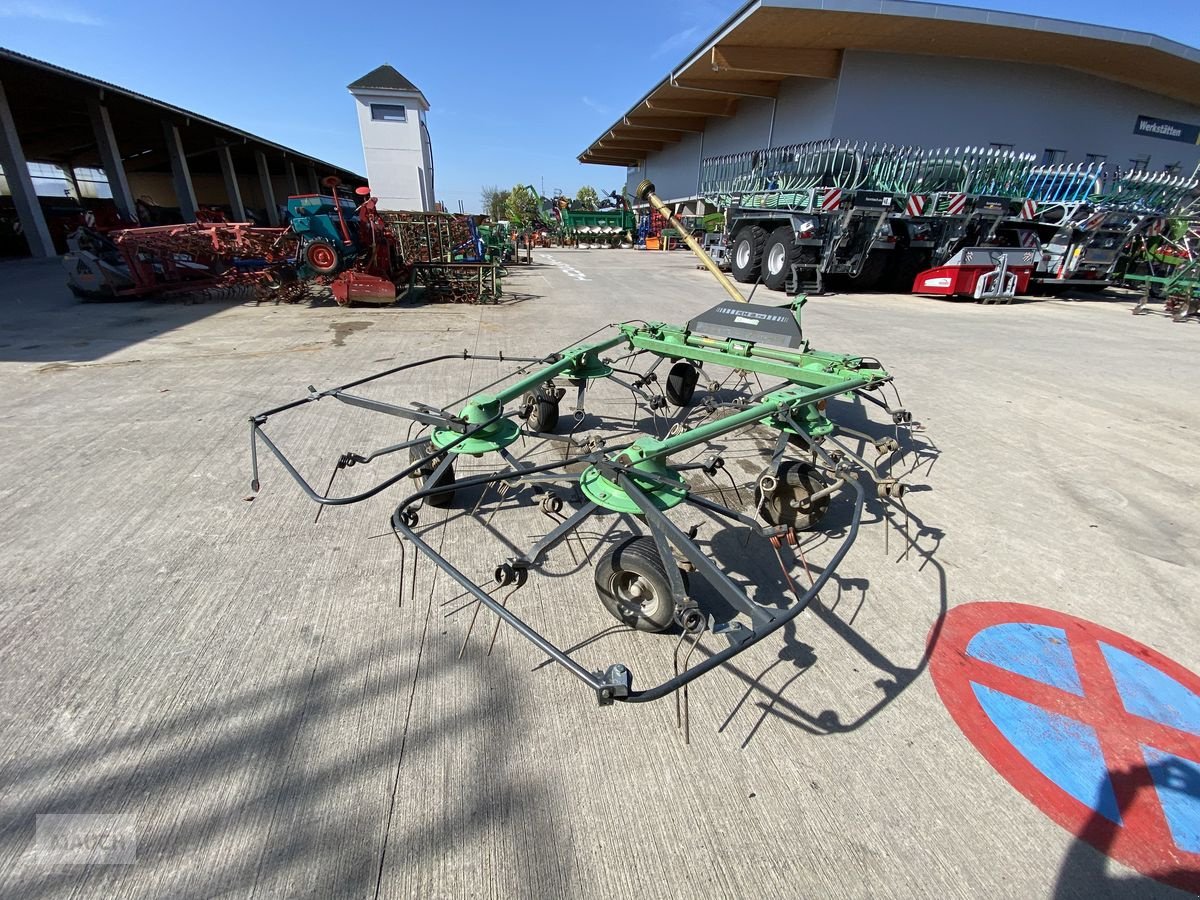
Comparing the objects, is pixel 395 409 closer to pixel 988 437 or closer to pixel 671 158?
pixel 988 437

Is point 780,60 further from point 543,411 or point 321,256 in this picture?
point 543,411

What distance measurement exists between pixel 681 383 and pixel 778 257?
348 inches

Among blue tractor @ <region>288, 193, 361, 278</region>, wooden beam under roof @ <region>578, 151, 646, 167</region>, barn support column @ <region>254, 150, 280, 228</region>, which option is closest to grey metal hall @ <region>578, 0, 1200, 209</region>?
blue tractor @ <region>288, 193, 361, 278</region>

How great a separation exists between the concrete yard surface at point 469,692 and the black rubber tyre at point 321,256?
5281mm

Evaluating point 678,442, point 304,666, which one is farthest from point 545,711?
point 678,442

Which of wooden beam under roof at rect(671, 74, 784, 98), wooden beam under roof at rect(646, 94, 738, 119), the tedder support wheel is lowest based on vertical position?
the tedder support wheel

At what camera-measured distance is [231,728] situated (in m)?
1.82

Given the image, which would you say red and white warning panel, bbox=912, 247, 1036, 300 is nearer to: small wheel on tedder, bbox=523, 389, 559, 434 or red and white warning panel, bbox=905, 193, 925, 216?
red and white warning panel, bbox=905, 193, 925, 216

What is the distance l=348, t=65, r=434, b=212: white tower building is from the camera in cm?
2427

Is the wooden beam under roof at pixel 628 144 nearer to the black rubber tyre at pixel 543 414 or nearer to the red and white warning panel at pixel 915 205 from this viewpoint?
the red and white warning panel at pixel 915 205

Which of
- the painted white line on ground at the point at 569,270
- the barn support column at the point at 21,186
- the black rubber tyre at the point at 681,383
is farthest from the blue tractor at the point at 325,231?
the barn support column at the point at 21,186

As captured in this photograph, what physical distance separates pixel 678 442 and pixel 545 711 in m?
1.20

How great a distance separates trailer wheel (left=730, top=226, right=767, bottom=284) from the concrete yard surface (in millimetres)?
9602

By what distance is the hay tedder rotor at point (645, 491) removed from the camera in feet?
6.36
